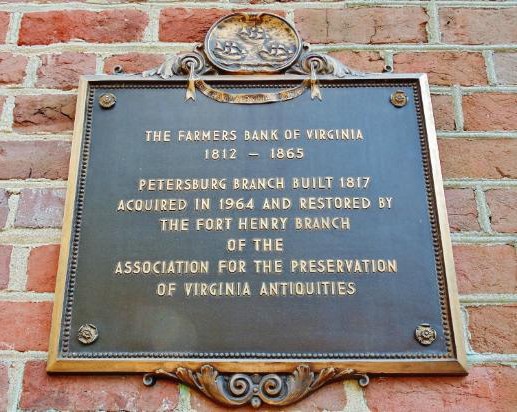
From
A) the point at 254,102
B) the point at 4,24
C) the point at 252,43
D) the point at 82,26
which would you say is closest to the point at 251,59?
the point at 252,43

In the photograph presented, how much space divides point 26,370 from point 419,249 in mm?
1101

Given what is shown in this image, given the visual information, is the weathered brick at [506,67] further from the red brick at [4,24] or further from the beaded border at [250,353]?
the red brick at [4,24]

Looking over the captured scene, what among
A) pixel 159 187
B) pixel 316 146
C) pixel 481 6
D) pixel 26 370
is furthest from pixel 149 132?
pixel 481 6

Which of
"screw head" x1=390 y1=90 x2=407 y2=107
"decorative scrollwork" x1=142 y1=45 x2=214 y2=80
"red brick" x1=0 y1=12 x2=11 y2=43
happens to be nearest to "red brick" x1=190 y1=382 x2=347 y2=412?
"screw head" x1=390 y1=90 x2=407 y2=107

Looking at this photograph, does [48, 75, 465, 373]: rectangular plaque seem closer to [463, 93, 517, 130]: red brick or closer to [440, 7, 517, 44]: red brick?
[463, 93, 517, 130]: red brick

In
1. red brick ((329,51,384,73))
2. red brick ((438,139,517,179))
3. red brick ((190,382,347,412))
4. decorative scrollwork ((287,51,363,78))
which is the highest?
red brick ((329,51,384,73))

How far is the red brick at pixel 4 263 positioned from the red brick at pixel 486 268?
49.7 inches

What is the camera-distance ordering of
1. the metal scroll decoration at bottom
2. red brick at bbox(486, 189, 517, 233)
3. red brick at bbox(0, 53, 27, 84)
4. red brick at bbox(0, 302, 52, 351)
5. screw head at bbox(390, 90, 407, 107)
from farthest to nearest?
red brick at bbox(0, 53, 27, 84)
screw head at bbox(390, 90, 407, 107)
red brick at bbox(486, 189, 517, 233)
red brick at bbox(0, 302, 52, 351)
the metal scroll decoration at bottom

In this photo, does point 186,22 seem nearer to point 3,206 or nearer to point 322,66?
point 322,66

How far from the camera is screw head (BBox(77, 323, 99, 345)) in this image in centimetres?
168

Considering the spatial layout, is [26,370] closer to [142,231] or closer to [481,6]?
[142,231]

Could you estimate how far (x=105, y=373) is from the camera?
1.66 m

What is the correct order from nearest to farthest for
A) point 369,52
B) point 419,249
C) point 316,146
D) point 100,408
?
point 100,408 → point 419,249 → point 316,146 → point 369,52

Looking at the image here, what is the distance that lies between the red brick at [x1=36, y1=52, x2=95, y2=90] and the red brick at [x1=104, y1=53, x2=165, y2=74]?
0.06 meters
